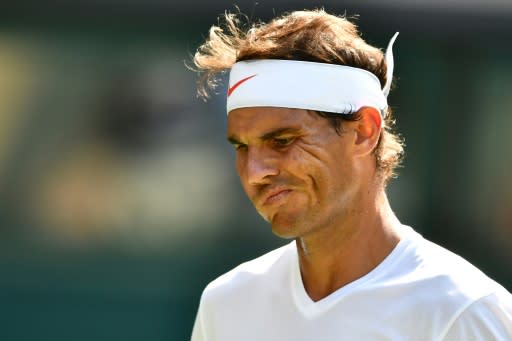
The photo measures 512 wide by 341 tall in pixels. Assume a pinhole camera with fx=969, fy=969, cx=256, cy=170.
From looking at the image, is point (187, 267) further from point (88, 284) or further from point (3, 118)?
point (3, 118)

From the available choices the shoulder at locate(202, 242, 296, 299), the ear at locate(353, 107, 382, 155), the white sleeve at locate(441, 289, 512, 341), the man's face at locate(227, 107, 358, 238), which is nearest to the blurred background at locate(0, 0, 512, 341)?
the shoulder at locate(202, 242, 296, 299)

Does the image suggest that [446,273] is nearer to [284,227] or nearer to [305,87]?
[284,227]

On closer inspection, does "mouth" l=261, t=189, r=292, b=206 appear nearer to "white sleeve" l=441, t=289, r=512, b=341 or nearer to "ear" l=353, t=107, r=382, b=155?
"ear" l=353, t=107, r=382, b=155

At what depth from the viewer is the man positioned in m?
2.21

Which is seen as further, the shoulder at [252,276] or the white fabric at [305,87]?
the shoulder at [252,276]

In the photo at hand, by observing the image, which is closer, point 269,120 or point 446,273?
point 446,273

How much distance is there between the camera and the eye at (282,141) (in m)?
2.30

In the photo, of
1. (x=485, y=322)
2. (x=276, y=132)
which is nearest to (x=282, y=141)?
(x=276, y=132)

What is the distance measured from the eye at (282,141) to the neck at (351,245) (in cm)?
22

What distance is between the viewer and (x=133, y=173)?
557 cm

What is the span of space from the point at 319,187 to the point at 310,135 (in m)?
0.13

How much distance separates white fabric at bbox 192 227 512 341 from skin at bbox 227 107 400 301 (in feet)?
0.19

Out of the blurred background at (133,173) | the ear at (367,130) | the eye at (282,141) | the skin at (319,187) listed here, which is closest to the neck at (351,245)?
the skin at (319,187)

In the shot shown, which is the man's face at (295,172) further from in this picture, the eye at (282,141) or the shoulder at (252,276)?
the shoulder at (252,276)
